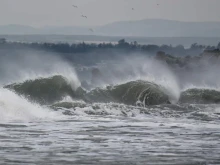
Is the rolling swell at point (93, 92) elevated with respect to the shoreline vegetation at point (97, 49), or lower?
lower

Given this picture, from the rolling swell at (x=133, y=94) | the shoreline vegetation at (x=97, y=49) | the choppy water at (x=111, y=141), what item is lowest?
the choppy water at (x=111, y=141)

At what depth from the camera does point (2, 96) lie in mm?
35438

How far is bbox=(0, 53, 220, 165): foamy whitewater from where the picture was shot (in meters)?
22.5

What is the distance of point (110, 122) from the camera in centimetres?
3130

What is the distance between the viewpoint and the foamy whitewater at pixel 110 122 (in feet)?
73.9

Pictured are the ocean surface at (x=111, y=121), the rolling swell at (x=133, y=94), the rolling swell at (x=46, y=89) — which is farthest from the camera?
the rolling swell at (x=46, y=89)

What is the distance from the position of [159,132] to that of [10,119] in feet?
23.0

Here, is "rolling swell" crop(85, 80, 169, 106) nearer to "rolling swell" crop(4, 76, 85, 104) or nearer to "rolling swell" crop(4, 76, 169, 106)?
"rolling swell" crop(4, 76, 169, 106)

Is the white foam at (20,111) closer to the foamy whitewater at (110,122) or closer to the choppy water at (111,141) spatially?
the foamy whitewater at (110,122)

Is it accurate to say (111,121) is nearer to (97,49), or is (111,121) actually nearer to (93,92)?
(93,92)

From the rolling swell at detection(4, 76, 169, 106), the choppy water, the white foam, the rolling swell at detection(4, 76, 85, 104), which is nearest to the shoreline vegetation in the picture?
the rolling swell at detection(4, 76, 169, 106)

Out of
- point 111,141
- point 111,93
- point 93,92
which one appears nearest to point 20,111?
point 111,141

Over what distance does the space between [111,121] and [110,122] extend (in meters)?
0.42

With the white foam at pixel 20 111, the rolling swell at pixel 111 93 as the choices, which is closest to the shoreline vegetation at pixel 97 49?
the rolling swell at pixel 111 93
